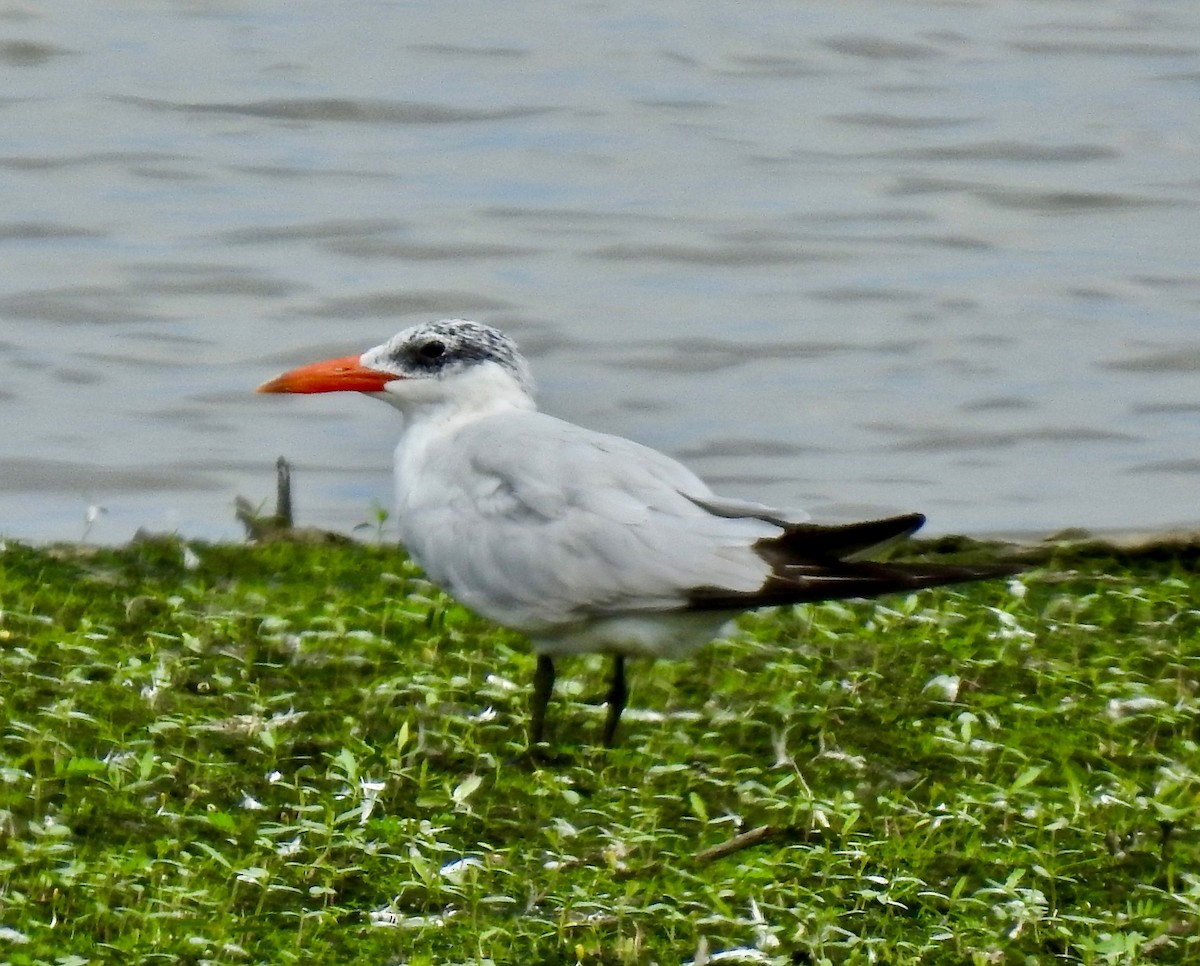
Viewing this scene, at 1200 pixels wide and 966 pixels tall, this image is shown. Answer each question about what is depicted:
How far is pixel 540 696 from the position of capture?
591cm

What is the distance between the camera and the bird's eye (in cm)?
673

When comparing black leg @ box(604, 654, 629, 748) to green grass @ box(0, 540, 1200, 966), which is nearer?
green grass @ box(0, 540, 1200, 966)

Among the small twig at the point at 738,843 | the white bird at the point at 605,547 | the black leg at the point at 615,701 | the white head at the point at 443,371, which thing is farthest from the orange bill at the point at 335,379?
the small twig at the point at 738,843

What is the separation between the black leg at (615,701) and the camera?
5.90 metres

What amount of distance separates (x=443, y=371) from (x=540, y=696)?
1.21m

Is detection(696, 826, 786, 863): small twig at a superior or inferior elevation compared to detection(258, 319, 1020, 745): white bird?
inferior

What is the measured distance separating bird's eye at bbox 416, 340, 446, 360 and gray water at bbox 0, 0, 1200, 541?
3.42m

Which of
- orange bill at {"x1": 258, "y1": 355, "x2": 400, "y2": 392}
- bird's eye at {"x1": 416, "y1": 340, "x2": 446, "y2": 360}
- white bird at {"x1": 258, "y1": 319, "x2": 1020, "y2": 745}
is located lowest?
white bird at {"x1": 258, "y1": 319, "x2": 1020, "y2": 745}

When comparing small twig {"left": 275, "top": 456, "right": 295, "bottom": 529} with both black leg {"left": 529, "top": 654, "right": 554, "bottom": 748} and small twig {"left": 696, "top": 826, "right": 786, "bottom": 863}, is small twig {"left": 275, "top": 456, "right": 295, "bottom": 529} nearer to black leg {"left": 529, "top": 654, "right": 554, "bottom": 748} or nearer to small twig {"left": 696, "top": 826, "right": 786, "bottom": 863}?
black leg {"left": 529, "top": 654, "right": 554, "bottom": 748}

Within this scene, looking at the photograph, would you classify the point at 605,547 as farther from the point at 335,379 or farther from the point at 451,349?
the point at 335,379

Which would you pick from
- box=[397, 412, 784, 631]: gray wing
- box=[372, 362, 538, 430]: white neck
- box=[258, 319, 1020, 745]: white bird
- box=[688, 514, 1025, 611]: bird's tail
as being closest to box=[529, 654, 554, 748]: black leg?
box=[258, 319, 1020, 745]: white bird

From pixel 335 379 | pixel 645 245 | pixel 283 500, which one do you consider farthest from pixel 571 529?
pixel 645 245

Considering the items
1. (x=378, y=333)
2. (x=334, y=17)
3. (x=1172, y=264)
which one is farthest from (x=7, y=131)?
(x=1172, y=264)

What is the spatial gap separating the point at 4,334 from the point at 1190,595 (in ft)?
26.3
